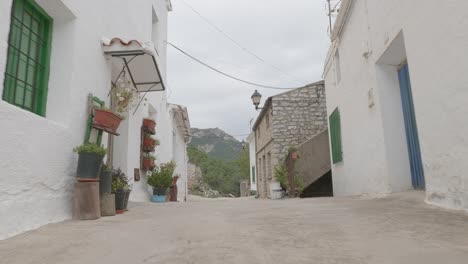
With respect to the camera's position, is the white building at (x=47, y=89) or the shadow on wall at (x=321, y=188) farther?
the shadow on wall at (x=321, y=188)

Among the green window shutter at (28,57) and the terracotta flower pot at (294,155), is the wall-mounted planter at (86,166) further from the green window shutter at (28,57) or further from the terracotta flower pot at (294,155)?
the terracotta flower pot at (294,155)

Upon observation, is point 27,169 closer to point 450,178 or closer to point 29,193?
point 29,193

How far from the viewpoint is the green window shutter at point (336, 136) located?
8.10 meters

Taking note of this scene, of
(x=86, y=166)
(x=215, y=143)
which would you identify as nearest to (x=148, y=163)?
(x=86, y=166)

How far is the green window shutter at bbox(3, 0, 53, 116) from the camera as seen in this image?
282 cm

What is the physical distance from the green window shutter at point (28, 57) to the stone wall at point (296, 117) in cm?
915

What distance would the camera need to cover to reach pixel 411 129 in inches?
182

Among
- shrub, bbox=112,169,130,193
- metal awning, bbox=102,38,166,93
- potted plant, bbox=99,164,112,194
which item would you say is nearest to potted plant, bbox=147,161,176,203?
metal awning, bbox=102,38,166,93

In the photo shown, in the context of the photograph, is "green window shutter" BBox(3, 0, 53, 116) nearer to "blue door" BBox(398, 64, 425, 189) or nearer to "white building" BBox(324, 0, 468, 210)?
"white building" BBox(324, 0, 468, 210)

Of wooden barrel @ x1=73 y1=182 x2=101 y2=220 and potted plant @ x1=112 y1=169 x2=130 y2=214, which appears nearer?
wooden barrel @ x1=73 y1=182 x2=101 y2=220

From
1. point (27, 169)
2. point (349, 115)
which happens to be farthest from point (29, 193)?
point (349, 115)

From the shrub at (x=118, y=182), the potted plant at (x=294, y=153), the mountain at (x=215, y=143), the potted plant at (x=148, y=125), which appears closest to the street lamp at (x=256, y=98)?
the potted plant at (x=294, y=153)

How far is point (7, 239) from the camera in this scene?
2311mm

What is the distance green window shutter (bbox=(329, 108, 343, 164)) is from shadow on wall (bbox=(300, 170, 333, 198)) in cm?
264
